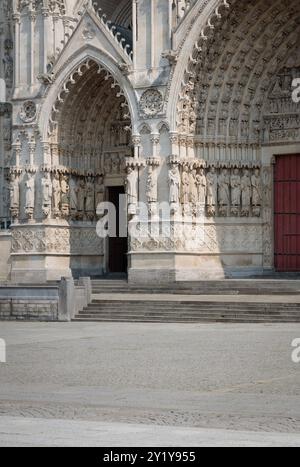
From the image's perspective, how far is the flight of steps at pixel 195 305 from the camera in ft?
80.4

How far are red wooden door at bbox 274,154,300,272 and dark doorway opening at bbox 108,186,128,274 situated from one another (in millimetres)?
5705

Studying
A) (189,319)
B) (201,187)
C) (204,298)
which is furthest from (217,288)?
(201,187)

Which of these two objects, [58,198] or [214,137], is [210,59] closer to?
[214,137]

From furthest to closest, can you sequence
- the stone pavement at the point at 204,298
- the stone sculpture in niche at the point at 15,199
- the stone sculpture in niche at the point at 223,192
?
the stone sculpture in niche at the point at 15,199
the stone sculpture in niche at the point at 223,192
the stone pavement at the point at 204,298

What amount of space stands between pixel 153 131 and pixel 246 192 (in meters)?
3.77

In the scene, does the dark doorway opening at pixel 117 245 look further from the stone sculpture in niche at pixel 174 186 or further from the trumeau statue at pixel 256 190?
the trumeau statue at pixel 256 190

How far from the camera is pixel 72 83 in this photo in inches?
1367

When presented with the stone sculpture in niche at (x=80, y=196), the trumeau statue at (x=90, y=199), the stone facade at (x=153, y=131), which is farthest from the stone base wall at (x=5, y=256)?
the trumeau statue at (x=90, y=199)

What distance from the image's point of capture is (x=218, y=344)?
1891cm

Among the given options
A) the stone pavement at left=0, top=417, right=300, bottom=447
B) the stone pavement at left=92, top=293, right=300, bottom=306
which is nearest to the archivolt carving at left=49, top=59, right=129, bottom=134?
the stone pavement at left=92, top=293, right=300, bottom=306

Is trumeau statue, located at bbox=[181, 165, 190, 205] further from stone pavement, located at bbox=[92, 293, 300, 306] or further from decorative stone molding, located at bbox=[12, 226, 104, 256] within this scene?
decorative stone molding, located at bbox=[12, 226, 104, 256]

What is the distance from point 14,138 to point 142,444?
91.9ft

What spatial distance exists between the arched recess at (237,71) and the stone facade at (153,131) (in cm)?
4

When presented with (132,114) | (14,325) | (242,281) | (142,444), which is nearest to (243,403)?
(142,444)
